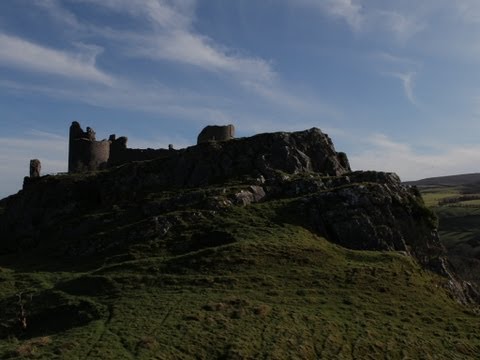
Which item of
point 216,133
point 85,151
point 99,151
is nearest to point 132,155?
point 99,151

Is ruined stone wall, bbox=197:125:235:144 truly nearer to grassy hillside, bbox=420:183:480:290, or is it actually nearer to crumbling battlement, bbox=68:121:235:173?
crumbling battlement, bbox=68:121:235:173

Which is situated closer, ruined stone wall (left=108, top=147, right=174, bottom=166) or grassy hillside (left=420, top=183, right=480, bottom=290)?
ruined stone wall (left=108, top=147, right=174, bottom=166)

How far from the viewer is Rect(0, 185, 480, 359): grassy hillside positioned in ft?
110

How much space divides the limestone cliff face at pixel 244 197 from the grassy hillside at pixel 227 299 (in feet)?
8.11

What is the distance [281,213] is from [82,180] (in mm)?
29318

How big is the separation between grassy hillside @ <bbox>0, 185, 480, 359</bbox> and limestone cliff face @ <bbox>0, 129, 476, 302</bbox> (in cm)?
247

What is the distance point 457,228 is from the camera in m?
150

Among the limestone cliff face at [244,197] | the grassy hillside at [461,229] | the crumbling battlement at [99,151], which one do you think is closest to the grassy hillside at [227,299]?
the limestone cliff face at [244,197]

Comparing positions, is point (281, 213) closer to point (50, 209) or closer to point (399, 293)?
point (399, 293)

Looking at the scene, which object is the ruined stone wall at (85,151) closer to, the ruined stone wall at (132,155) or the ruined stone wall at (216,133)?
the ruined stone wall at (132,155)

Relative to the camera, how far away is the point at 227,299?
128ft

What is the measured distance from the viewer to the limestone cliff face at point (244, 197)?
54031 millimetres

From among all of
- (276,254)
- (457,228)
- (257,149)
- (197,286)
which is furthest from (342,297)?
(457,228)

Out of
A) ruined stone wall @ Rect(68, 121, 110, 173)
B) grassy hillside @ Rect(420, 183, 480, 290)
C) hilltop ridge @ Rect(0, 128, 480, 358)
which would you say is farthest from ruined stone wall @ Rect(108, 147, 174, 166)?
grassy hillside @ Rect(420, 183, 480, 290)
